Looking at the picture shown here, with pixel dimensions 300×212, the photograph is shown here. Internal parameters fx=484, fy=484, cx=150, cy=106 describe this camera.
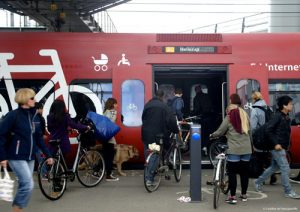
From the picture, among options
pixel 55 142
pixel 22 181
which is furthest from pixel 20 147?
pixel 55 142

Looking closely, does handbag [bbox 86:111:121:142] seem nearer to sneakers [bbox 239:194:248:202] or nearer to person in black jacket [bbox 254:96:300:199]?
sneakers [bbox 239:194:248:202]

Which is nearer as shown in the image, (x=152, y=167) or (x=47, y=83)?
(x=152, y=167)

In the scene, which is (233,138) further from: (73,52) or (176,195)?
(73,52)

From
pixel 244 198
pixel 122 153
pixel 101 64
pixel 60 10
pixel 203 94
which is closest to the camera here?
pixel 244 198

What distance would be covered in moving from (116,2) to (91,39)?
28.4 feet

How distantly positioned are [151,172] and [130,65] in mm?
3014

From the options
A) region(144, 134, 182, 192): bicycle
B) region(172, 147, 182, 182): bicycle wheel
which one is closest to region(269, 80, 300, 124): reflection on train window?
region(144, 134, 182, 192): bicycle

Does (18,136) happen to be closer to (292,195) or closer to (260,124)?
(292,195)

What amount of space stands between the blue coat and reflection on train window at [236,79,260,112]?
5757 millimetres

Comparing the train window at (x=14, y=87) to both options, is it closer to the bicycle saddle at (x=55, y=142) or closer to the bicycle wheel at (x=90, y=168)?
the bicycle wheel at (x=90, y=168)

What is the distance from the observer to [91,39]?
10.7 meters

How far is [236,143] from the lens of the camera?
7621mm

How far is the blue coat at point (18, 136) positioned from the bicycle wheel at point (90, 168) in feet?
8.60

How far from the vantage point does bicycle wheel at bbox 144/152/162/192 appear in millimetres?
8508
